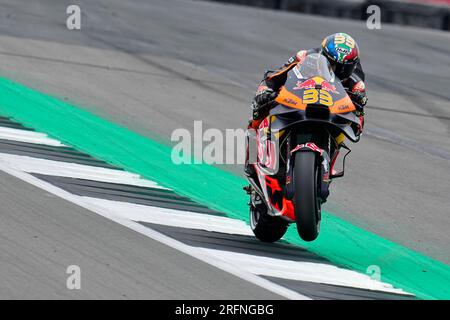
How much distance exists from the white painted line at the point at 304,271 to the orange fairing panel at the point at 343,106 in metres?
1.17

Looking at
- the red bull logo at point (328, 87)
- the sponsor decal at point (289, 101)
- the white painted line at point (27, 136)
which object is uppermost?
the red bull logo at point (328, 87)

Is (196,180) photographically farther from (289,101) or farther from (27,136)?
(289,101)

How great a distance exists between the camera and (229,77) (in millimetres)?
17422

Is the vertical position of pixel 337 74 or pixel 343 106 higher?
pixel 337 74

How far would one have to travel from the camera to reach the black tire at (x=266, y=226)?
9320mm

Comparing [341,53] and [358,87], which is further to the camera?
[358,87]

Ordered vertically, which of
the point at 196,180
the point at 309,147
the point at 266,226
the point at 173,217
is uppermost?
the point at 309,147

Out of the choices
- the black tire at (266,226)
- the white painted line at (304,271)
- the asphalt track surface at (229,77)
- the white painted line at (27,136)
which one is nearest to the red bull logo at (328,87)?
the black tire at (266,226)

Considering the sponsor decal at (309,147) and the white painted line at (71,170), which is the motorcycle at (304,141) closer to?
the sponsor decal at (309,147)

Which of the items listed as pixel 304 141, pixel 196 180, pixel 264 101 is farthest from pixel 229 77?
pixel 304 141

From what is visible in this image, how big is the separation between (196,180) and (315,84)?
123 inches

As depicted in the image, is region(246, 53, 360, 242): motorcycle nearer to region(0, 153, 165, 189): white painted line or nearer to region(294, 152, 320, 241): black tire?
region(294, 152, 320, 241): black tire
